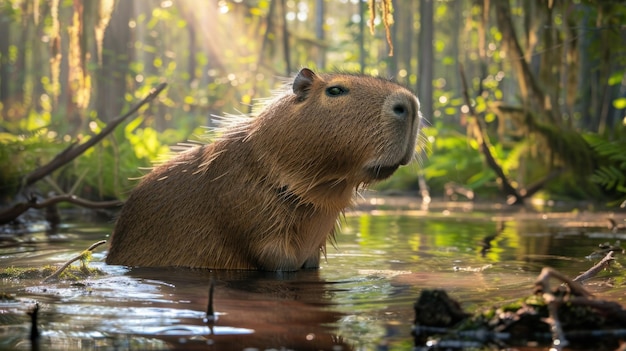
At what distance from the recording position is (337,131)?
467 cm

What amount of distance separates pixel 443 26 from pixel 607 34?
114 feet

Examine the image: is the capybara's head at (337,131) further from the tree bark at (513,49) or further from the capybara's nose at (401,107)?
the tree bark at (513,49)

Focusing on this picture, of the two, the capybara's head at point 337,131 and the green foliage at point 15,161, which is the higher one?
the capybara's head at point 337,131

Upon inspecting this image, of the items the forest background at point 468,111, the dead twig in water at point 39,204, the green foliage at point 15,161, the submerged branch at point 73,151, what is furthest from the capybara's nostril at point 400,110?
the green foliage at point 15,161

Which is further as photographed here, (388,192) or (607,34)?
(388,192)

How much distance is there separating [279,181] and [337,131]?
1.50 ft

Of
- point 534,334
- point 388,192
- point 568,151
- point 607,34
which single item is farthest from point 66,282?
point 388,192

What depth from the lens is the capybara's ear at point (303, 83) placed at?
488 centimetres

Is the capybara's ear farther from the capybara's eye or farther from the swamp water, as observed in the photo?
the swamp water

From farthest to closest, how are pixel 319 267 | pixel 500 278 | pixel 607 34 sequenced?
pixel 607 34 < pixel 319 267 < pixel 500 278

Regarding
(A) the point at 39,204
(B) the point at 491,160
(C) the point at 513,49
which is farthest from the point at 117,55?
(A) the point at 39,204

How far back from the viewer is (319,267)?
5156 mm

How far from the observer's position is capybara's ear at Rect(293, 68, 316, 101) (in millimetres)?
4879

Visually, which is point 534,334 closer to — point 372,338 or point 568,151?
point 372,338
